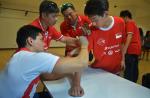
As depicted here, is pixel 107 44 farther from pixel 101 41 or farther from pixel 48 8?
pixel 48 8

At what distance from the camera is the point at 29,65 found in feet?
4.24

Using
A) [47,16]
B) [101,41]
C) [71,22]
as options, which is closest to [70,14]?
[71,22]

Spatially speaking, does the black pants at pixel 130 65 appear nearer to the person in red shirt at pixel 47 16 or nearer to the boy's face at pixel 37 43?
the person in red shirt at pixel 47 16

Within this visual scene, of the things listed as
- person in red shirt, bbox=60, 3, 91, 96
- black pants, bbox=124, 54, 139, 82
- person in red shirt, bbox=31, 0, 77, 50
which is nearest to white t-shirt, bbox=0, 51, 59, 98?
person in red shirt, bbox=31, 0, 77, 50

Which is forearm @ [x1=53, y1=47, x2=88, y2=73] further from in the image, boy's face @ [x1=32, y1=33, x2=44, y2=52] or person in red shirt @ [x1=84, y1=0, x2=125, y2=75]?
person in red shirt @ [x1=84, y1=0, x2=125, y2=75]

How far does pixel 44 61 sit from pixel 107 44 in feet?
3.32

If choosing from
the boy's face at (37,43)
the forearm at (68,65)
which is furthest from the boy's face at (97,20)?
the forearm at (68,65)

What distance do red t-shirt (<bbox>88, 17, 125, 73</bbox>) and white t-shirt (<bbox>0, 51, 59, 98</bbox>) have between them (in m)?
0.88

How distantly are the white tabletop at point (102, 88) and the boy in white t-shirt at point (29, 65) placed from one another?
272 mm

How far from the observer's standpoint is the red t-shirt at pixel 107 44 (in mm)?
2160

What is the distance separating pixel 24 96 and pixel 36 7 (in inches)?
251

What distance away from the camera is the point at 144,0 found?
8.94 meters

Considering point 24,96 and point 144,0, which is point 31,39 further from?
point 144,0

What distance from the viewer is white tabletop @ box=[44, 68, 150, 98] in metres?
1.57
